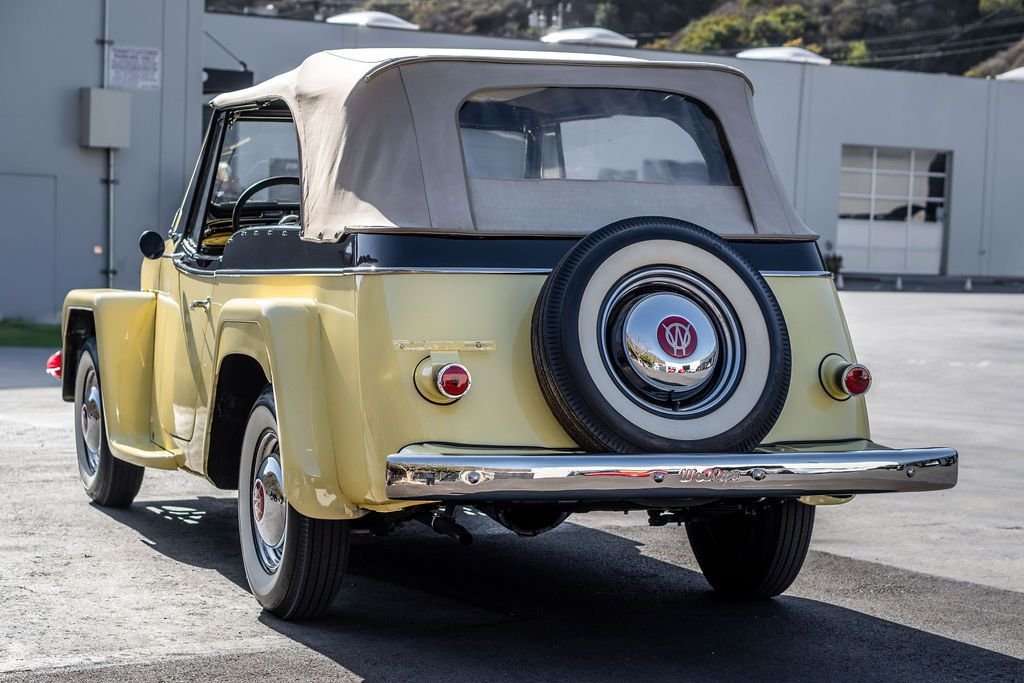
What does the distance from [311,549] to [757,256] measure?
1.98m

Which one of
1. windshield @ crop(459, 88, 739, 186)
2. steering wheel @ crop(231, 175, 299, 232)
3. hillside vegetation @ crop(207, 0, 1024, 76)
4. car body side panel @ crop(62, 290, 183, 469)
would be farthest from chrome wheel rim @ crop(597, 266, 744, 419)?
hillside vegetation @ crop(207, 0, 1024, 76)

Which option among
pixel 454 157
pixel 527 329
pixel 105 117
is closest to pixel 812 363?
pixel 527 329

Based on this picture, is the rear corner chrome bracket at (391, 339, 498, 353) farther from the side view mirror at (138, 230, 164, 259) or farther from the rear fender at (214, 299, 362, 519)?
the side view mirror at (138, 230, 164, 259)

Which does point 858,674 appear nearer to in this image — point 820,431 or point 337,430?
point 820,431

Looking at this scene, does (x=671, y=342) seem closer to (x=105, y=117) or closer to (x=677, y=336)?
(x=677, y=336)

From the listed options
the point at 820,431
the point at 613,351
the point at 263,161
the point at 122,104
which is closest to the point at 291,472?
the point at 613,351

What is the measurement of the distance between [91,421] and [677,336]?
13.2 ft

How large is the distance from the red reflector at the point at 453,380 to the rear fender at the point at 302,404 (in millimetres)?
511

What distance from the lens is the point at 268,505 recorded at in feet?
18.2

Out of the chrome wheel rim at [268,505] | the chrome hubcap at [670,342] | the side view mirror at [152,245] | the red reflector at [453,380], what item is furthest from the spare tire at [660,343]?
the side view mirror at [152,245]

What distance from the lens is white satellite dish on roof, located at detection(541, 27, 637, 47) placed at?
1507 inches

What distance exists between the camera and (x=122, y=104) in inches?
856

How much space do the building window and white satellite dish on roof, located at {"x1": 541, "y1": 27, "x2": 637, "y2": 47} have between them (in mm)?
9970

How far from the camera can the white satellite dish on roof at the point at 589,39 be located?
38.3m
